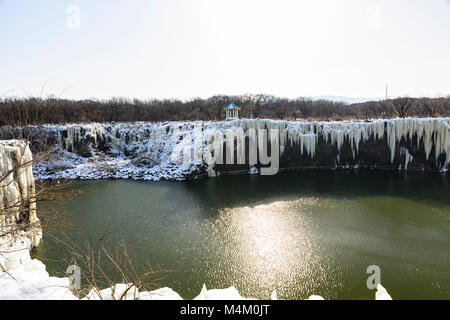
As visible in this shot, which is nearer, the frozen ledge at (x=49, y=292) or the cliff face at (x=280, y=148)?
the frozen ledge at (x=49, y=292)

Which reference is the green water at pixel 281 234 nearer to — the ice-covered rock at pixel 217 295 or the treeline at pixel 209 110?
the ice-covered rock at pixel 217 295

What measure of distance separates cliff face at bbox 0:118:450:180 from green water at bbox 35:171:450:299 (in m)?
4.62

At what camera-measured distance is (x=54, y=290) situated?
12.8 ft

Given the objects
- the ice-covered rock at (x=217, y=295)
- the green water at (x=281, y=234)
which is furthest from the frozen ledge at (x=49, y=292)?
the green water at (x=281, y=234)

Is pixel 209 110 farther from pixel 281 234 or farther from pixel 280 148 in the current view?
pixel 281 234

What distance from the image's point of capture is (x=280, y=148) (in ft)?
75.3

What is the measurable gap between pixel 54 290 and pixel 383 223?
11901 millimetres

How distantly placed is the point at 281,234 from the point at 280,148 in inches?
551

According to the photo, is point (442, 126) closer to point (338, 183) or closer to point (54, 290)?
point (338, 183)

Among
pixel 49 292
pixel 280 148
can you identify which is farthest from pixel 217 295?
pixel 280 148

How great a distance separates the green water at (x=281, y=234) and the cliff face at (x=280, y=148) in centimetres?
462

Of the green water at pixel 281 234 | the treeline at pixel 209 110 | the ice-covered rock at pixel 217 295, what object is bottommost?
the green water at pixel 281 234

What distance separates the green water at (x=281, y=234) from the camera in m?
6.91

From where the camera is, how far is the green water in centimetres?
691
